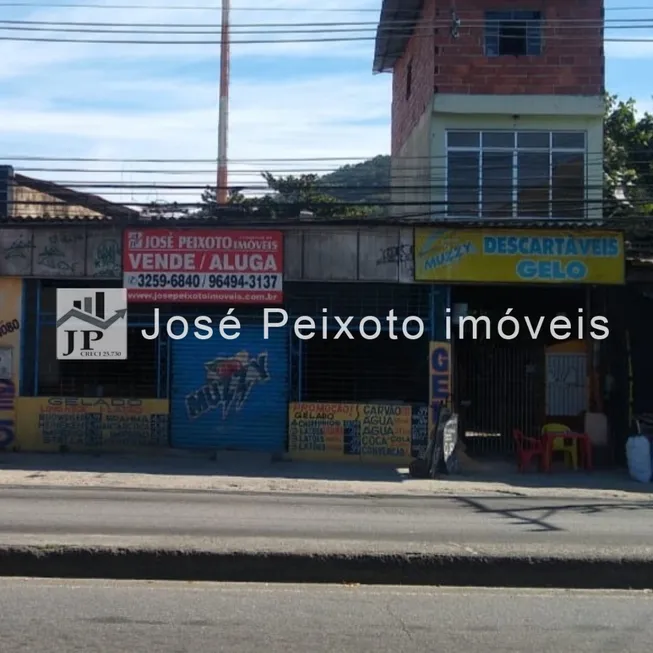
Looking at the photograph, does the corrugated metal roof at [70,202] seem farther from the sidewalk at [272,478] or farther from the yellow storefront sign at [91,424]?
the sidewalk at [272,478]

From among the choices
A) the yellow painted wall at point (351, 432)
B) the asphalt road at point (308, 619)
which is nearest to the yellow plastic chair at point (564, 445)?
the yellow painted wall at point (351, 432)

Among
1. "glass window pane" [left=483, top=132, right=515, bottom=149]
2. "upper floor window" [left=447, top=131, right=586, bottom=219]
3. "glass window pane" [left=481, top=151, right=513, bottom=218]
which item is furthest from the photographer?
"glass window pane" [left=483, top=132, right=515, bottom=149]

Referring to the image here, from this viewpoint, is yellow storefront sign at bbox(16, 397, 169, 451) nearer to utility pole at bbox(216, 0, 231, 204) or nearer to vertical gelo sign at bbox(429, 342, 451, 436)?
vertical gelo sign at bbox(429, 342, 451, 436)

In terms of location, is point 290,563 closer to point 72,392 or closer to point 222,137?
point 72,392

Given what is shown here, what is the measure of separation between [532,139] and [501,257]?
16.6 ft

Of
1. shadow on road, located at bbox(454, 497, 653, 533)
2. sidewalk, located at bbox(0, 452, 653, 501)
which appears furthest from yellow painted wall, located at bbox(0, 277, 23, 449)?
shadow on road, located at bbox(454, 497, 653, 533)

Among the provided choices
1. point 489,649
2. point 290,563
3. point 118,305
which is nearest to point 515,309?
point 118,305

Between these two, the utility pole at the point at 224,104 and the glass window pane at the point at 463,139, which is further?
the utility pole at the point at 224,104

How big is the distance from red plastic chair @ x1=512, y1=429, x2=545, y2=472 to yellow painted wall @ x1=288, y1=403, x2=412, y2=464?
6.40 ft

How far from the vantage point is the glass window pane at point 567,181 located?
21141mm

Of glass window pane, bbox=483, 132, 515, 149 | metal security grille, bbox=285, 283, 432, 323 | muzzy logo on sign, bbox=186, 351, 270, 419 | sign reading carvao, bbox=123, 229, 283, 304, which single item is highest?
glass window pane, bbox=483, 132, 515, 149

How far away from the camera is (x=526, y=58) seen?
21.9 metres

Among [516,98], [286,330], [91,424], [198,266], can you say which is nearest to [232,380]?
[286,330]

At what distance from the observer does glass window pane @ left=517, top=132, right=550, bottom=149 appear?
2188 cm
